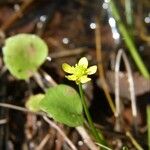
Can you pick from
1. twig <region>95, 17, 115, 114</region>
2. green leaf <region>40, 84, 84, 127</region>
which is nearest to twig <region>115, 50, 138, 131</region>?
twig <region>95, 17, 115, 114</region>

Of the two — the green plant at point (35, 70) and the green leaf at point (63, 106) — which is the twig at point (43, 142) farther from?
the green leaf at point (63, 106)

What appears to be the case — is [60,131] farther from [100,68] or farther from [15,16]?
[15,16]

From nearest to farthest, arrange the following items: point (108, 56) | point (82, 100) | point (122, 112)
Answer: point (82, 100), point (122, 112), point (108, 56)

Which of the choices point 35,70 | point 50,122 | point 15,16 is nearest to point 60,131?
point 50,122

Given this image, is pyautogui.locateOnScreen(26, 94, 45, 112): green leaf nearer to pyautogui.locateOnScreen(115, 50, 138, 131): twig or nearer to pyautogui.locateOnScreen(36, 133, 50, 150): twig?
pyautogui.locateOnScreen(36, 133, 50, 150): twig

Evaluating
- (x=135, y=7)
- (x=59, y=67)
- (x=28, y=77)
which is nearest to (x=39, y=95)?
(x=28, y=77)

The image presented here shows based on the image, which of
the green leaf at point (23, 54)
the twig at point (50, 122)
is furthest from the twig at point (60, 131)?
the green leaf at point (23, 54)

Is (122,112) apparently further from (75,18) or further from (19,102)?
(75,18)

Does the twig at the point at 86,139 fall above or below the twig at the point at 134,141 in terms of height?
above
